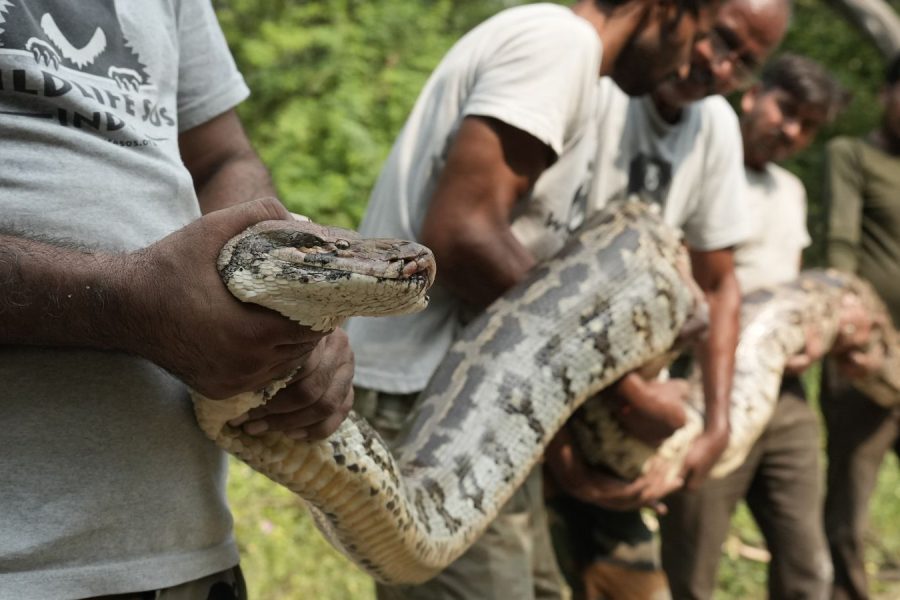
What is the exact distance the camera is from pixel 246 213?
1476 mm

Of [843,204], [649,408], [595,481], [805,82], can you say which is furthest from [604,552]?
[805,82]

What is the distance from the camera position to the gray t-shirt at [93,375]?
1.51 meters

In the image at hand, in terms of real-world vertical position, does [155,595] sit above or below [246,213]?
below

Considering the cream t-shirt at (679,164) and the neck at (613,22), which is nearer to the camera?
the neck at (613,22)

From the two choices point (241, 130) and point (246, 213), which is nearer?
point (246, 213)

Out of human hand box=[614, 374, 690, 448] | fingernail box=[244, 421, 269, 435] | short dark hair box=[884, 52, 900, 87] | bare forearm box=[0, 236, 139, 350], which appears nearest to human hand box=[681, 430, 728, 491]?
human hand box=[614, 374, 690, 448]

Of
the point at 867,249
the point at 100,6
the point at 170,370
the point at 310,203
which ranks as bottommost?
the point at 310,203

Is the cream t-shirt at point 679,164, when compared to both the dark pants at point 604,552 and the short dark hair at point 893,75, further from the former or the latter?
the short dark hair at point 893,75

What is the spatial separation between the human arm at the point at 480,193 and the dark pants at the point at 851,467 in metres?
3.75

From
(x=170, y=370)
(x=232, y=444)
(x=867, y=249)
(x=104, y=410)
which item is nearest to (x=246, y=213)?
(x=170, y=370)

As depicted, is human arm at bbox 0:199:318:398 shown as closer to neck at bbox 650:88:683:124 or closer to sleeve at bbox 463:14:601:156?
sleeve at bbox 463:14:601:156

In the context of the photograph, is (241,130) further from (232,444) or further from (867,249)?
(867,249)

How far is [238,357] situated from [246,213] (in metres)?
0.22

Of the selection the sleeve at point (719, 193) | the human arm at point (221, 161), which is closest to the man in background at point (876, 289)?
the sleeve at point (719, 193)
